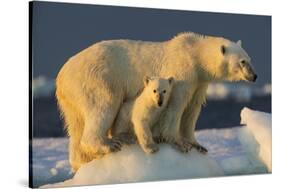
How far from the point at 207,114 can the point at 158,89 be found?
0.98 meters

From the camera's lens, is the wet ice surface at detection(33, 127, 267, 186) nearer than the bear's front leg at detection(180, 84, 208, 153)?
Yes

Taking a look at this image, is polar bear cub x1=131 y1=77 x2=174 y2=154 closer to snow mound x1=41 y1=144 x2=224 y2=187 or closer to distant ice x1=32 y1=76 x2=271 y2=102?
snow mound x1=41 y1=144 x2=224 y2=187

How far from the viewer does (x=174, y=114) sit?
215 inches

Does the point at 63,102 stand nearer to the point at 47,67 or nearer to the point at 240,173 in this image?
the point at 47,67

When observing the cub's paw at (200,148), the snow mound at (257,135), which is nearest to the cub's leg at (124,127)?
the cub's paw at (200,148)

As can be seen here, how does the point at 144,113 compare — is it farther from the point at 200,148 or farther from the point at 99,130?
the point at 200,148

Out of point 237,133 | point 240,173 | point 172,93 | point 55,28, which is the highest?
point 55,28

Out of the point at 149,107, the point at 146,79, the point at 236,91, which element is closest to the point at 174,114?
the point at 149,107

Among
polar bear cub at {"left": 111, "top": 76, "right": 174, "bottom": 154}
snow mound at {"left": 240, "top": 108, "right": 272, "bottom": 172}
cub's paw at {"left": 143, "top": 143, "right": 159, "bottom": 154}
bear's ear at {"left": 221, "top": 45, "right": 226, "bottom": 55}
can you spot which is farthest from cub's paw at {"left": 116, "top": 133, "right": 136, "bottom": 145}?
snow mound at {"left": 240, "top": 108, "right": 272, "bottom": 172}

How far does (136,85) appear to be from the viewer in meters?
5.50

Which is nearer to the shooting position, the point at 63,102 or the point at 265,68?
the point at 63,102

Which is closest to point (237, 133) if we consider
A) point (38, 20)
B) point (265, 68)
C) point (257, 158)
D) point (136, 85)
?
point (257, 158)

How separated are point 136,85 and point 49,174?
1.05 meters

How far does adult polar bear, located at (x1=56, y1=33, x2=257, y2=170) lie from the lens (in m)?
5.37
